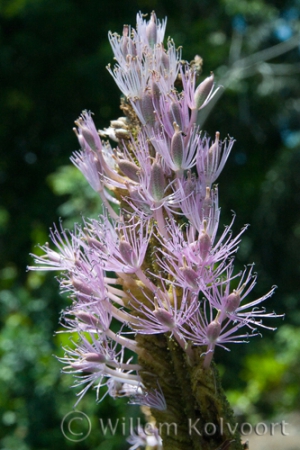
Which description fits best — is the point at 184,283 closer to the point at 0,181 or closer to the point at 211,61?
the point at 211,61

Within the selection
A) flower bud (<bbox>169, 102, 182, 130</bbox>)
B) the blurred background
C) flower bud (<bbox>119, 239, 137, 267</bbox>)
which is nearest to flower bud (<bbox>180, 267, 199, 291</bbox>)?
flower bud (<bbox>119, 239, 137, 267</bbox>)

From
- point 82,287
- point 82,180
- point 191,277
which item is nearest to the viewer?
point 191,277

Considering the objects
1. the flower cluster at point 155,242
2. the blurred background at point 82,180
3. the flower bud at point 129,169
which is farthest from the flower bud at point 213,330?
the blurred background at point 82,180

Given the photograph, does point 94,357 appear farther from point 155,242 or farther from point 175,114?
point 175,114

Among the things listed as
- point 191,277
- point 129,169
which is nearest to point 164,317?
point 191,277

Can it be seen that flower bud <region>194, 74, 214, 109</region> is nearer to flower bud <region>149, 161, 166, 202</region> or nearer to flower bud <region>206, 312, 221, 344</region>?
flower bud <region>149, 161, 166, 202</region>

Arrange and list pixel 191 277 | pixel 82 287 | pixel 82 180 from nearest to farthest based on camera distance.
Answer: pixel 191 277 → pixel 82 287 → pixel 82 180

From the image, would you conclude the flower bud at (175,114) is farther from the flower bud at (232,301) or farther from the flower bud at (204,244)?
the flower bud at (232,301)
